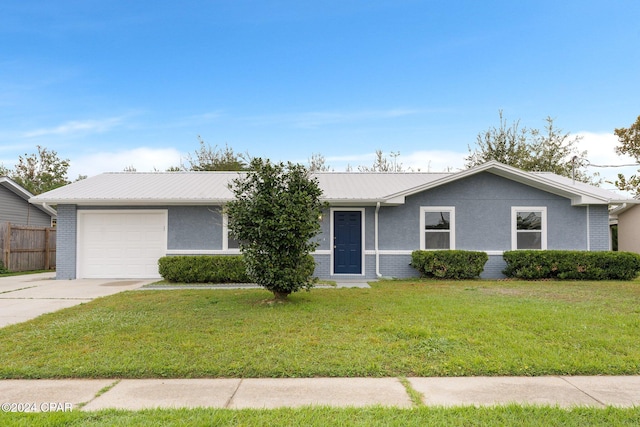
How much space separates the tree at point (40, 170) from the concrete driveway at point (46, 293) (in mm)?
26712

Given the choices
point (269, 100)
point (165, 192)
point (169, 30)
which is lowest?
point (165, 192)

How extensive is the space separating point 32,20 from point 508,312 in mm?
15810

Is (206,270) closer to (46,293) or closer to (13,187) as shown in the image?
(46,293)

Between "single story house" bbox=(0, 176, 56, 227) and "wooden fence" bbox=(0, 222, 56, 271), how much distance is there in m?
1.16

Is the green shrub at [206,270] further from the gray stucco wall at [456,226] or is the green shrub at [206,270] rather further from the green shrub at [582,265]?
the green shrub at [582,265]

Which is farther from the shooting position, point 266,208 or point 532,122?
point 532,122

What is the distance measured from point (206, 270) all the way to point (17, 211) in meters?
13.0

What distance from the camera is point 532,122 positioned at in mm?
29469

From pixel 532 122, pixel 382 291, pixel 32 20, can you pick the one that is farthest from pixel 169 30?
pixel 532 122

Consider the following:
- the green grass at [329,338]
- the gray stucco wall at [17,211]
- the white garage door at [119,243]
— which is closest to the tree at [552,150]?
the green grass at [329,338]

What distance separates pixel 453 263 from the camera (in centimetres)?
1255

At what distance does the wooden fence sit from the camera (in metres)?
16.2

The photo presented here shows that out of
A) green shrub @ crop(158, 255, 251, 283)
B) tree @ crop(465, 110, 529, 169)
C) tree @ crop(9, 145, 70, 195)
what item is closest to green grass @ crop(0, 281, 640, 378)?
green shrub @ crop(158, 255, 251, 283)

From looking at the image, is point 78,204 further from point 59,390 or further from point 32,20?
point 59,390
